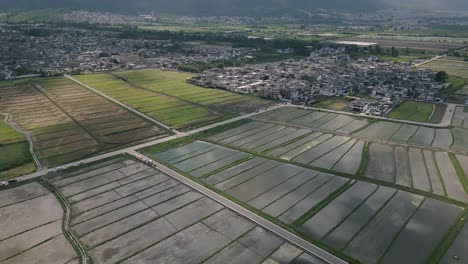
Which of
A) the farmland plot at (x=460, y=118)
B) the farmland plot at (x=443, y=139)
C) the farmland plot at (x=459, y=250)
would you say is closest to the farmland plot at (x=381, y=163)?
the farmland plot at (x=443, y=139)

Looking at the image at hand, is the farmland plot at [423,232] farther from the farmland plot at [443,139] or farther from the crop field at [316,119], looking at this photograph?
the crop field at [316,119]

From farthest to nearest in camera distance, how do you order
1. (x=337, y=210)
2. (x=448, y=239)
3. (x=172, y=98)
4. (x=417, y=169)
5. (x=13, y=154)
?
1. (x=172, y=98)
2. (x=13, y=154)
3. (x=417, y=169)
4. (x=337, y=210)
5. (x=448, y=239)

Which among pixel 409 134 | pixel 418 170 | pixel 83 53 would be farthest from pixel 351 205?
pixel 83 53

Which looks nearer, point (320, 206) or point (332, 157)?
point (320, 206)

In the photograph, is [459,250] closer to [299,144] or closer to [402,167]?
[402,167]

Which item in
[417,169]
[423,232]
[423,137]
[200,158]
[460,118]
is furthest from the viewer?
[460,118]

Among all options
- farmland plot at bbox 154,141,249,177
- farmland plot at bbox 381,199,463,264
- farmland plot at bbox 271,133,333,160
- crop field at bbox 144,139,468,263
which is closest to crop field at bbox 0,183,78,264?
farmland plot at bbox 154,141,249,177

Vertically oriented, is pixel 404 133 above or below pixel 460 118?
below

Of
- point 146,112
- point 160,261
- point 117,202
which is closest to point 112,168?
point 117,202
